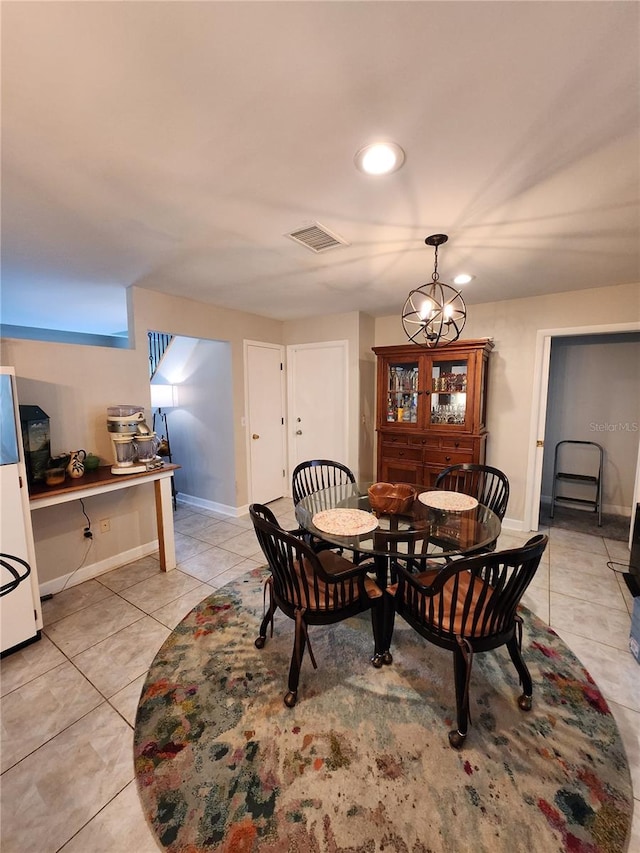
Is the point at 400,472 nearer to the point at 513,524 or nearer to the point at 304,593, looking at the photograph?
the point at 513,524

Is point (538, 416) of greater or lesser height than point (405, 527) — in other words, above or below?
above

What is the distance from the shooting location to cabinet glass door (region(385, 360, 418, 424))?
12.5 ft

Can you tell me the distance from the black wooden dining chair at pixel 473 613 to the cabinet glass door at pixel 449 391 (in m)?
2.24

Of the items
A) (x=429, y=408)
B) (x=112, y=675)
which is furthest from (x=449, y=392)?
(x=112, y=675)

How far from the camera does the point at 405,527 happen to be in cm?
200

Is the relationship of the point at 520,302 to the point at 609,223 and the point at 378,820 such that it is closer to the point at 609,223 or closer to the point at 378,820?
the point at 609,223

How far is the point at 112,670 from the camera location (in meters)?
1.88

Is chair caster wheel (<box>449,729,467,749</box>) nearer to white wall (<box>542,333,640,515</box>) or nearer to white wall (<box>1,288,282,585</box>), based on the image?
white wall (<box>1,288,282,585</box>)

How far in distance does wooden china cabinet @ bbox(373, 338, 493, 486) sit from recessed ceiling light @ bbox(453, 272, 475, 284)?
1.97 feet

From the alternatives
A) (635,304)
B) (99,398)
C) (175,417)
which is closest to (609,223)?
(635,304)

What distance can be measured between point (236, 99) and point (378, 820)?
2.60m

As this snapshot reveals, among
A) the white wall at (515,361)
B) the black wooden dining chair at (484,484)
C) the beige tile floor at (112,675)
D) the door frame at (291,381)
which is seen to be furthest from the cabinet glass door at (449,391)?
the beige tile floor at (112,675)

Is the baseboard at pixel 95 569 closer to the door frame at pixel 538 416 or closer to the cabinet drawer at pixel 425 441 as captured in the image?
the cabinet drawer at pixel 425 441

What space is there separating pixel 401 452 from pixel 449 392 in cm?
86
